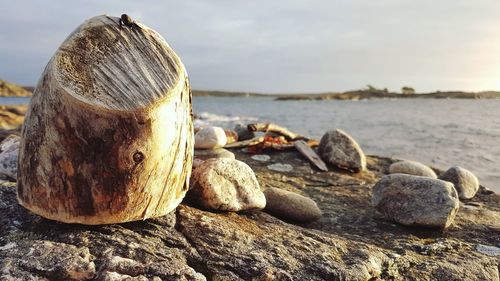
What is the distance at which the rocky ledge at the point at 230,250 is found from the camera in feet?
7.91

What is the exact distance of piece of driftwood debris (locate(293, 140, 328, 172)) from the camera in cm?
708

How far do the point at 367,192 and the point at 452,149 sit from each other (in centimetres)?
857

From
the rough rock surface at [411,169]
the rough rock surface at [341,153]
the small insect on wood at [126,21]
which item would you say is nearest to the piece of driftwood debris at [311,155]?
the rough rock surface at [341,153]

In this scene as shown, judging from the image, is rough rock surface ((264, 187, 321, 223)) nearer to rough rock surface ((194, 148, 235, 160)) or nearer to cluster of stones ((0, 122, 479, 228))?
cluster of stones ((0, 122, 479, 228))

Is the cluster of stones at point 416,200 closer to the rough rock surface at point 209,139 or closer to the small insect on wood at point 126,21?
the rough rock surface at point 209,139

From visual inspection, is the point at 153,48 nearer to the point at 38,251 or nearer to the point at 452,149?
the point at 38,251

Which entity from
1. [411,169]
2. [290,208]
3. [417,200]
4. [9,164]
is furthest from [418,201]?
[9,164]

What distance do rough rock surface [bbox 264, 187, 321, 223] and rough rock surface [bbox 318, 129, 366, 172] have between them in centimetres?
295

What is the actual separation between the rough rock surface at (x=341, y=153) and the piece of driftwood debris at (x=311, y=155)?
0.48 ft

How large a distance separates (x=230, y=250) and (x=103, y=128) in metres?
1.18

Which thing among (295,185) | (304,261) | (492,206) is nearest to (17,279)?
(304,261)

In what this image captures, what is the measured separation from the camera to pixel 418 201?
4398 mm

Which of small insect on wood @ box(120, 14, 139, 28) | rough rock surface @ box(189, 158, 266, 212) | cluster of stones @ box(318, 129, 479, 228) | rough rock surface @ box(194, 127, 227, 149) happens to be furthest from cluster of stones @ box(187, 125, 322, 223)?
rough rock surface @ box(194, 127, 227, 149)

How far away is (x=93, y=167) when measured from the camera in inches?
100
